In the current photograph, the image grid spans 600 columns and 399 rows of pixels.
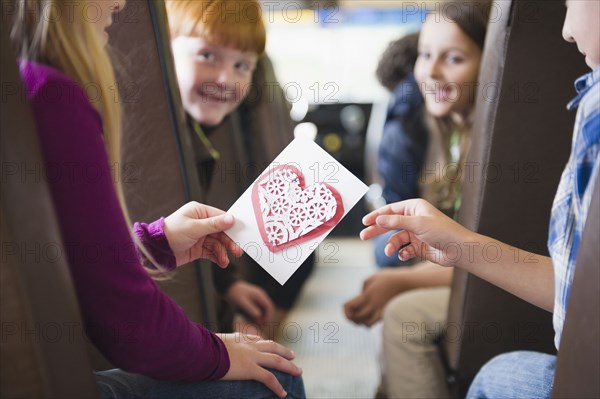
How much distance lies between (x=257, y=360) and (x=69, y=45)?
41 centimetres

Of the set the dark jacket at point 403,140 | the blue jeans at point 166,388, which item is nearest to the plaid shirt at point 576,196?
the blue jeans at point 166,388

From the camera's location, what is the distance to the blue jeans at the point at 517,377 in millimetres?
730

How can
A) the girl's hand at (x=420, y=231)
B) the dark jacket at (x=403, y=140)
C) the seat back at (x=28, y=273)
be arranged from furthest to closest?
the dark jacket at (x=403, y=140)
the girl's hand at (x=420, y=231)
the seat back at (x=28, y=273)

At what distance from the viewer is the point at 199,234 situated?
72 cm

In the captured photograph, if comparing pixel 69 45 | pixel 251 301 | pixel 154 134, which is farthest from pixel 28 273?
pixel 251 301

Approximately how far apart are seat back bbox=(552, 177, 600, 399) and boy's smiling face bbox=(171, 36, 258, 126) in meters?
0.59

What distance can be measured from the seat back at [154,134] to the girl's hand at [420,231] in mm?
269

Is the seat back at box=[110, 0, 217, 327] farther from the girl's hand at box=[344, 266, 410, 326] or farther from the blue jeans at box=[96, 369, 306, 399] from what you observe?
the girl's hand at box=[344, 266, 410, 326]

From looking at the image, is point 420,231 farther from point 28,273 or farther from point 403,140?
point 403,140

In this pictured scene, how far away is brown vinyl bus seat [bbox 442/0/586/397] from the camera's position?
0.78 meters

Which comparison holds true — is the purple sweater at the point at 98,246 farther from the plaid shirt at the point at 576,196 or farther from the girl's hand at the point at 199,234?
the plaid shirt at the point at 576,196

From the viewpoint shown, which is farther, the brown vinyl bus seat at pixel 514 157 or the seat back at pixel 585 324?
the brown vinyl bus seat at pixel 514 157

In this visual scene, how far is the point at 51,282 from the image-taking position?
0.51 metres

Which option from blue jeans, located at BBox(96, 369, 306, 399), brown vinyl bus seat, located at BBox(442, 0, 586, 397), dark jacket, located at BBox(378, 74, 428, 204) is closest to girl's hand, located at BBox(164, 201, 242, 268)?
blue jeans, located at BBox(96, 369, 306, 399)
